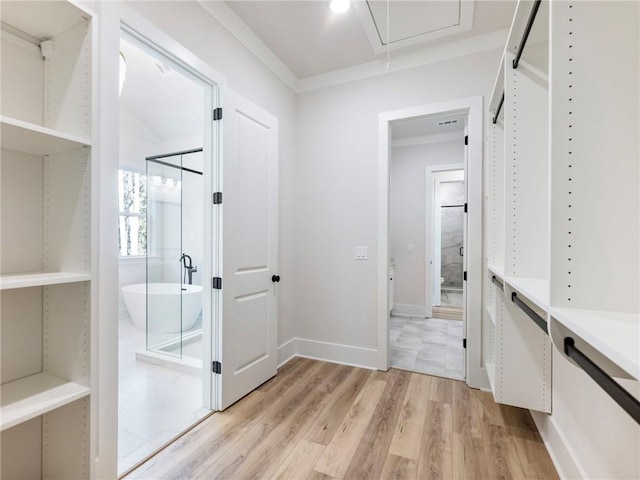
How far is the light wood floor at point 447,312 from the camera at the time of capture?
486 cm

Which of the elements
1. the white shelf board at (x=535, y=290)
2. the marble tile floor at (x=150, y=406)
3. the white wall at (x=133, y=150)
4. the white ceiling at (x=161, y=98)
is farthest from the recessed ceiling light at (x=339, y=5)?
the white wall at (x=133, y=150)

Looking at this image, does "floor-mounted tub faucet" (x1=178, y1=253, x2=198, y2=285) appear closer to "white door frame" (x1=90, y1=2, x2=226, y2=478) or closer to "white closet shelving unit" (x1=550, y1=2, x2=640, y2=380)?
"white door frame" (x1=90, y1=2, x2=226, y2=478)

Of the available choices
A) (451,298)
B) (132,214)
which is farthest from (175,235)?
(451,298)

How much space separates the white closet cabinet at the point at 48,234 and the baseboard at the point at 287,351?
1.86m

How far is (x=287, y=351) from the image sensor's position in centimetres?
308

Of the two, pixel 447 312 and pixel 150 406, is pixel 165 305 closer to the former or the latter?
pixel 150 406

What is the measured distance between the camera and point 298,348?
3217 millimetres

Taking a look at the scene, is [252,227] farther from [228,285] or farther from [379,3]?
[379,3]

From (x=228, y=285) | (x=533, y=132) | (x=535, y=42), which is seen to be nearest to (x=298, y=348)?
(x=228, y=285)

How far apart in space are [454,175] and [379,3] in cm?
464

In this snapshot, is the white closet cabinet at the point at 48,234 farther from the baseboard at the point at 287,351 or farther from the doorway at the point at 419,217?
the doorway at the point at 419,217

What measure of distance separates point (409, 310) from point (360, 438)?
3.37 meters

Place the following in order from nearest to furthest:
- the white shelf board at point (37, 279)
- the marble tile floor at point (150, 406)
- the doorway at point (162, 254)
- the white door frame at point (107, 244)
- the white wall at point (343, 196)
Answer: the white shelf board at point (37, 279) → the white door frame at point (107, 244) → the marble tile floor at point (150, 406) → the doorway at point (162, 254) → the white wall at point (343, 196)

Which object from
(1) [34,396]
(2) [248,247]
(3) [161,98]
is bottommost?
(1) [34,396]
